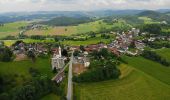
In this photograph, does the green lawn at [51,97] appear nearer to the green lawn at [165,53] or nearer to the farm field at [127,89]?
the farm field at [127,89]

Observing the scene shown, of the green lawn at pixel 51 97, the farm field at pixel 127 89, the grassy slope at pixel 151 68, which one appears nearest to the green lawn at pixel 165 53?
the grassy slope at pixel 151 68

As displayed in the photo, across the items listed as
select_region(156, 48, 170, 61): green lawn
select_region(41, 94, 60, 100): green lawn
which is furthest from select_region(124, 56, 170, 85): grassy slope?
select_region(41, 94, 60, 100): green lawn

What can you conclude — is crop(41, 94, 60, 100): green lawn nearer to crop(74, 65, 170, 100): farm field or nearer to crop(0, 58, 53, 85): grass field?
crop(74, 65, 170, 100): farm field

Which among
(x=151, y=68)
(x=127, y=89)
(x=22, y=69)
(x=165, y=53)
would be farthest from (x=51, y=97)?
(x=165, y=53)

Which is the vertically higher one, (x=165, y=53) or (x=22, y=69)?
(x=22, y=69)

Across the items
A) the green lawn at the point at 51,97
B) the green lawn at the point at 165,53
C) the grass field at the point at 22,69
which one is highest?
the grass field at the point at 22,69

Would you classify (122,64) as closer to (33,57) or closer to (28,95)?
(33,57)

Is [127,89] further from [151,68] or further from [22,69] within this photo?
[22,69]
